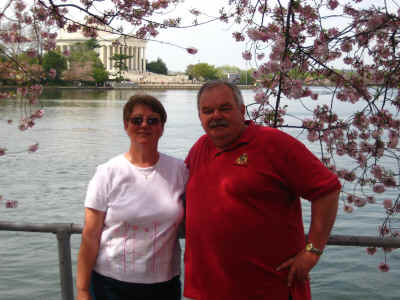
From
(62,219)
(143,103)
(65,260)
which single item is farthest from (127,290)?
(62,219)

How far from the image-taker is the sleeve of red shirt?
210 centimetres

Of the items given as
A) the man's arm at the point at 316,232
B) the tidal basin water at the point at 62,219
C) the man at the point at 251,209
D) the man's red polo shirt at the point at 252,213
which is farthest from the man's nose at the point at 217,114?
the tidal basin water at the point at 62,219

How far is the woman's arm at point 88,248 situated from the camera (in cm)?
235

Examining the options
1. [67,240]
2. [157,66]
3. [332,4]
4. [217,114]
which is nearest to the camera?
[217,114]

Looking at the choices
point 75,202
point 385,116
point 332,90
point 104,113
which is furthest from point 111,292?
point 104,113

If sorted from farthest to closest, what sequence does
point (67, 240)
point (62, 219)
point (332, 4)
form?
point (62, 219) → point (332, 4) → point (67, 240)

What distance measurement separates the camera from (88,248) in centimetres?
237

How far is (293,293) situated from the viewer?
2250 millimetres

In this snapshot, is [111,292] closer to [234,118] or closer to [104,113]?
[234,118]

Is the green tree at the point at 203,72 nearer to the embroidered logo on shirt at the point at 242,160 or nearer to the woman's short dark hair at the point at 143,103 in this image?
the woman's short dark hair at the point at 143,103

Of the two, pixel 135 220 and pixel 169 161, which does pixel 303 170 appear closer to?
pixel 169 161

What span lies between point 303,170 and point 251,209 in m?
0.29

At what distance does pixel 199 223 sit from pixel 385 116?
248cm

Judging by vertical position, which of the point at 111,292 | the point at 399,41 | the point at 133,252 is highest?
the point at 399,41
